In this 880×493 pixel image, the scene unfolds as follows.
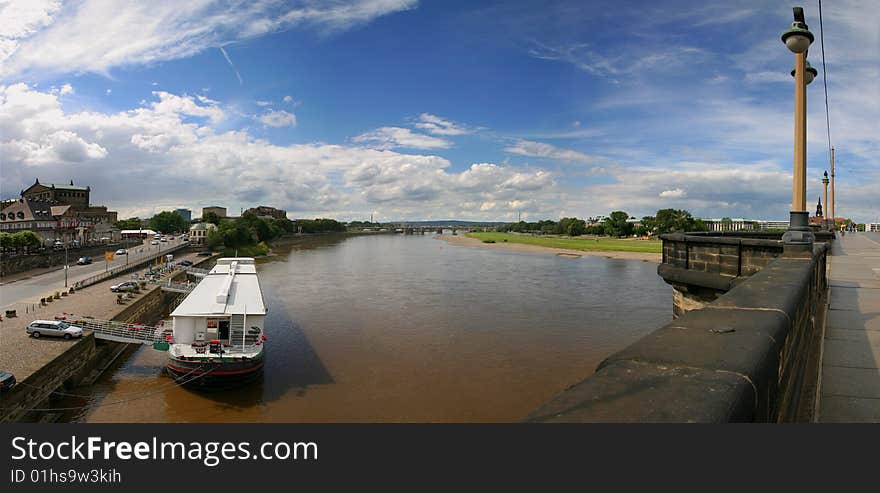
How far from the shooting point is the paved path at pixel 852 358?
16.1 ft

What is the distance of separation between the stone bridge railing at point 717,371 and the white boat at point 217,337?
17.0 meters

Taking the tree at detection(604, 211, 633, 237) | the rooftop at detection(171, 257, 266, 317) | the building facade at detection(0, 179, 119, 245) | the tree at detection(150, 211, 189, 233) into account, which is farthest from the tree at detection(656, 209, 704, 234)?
the tree at detection(150, 211, 189, 233)

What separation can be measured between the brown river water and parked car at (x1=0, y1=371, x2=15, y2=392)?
2.26m

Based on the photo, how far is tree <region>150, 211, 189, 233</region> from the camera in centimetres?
13725

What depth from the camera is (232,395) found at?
18.0m

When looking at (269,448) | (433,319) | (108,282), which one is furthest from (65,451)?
(108,282)

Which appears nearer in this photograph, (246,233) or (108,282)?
(108,282)

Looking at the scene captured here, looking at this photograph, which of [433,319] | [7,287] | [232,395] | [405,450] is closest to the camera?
[405,450]

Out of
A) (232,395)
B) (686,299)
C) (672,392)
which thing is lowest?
(232,395)

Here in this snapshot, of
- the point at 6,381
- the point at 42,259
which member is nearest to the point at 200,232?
the point at 42,259

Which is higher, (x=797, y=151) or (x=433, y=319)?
(x=797, y=151)

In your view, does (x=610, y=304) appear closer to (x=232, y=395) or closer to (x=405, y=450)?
(x=232, y=395)

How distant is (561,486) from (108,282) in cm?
4629

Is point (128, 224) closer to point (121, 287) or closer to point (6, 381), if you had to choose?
point (121, 287)
